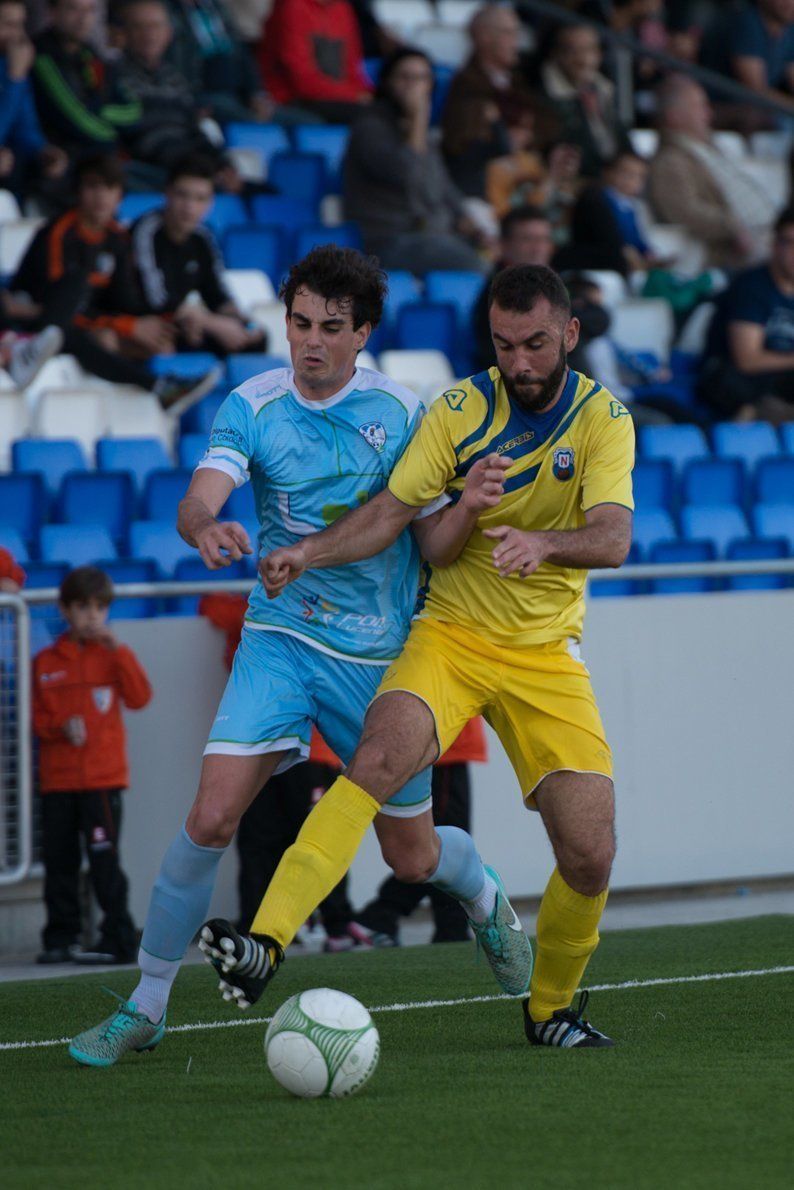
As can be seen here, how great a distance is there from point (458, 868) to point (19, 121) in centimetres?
772

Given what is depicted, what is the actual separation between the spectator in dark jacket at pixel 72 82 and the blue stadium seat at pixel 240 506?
128 inches

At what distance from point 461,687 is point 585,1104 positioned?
1.26 meters

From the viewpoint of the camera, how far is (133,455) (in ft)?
33.6

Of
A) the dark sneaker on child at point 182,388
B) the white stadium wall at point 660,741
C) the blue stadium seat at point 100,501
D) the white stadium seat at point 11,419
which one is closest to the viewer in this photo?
the white stadium wall at point 660,741

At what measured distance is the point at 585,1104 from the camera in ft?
15.5

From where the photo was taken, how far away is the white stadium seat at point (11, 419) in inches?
405

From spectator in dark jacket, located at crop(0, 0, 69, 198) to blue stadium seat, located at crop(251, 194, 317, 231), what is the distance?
1554 mm

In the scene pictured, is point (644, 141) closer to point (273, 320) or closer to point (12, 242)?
point (273, 320)

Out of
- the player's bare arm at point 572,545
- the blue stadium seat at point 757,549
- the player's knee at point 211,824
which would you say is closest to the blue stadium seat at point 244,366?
the blue stadium seat at point 757,549

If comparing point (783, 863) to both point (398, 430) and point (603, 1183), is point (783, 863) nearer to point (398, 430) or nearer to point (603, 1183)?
point (398, 430)

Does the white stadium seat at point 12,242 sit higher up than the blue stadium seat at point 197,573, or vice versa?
the white stadium seat at point 12,242

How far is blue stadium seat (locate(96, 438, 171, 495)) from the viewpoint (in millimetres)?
10148

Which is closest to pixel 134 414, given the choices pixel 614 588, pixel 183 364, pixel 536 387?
pixel 183 364

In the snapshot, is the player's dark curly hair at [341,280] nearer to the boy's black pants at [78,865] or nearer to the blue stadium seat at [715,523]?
the boy's black pants at [78,865]
